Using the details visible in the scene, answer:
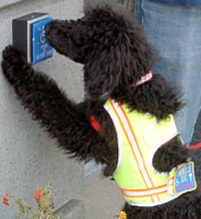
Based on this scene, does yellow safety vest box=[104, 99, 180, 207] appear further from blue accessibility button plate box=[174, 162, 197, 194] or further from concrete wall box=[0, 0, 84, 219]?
concrete wall box=[0, 0, 84, 219]

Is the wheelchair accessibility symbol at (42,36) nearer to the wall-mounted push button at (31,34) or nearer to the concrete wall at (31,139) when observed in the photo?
the wall-mounted push button at (31,34)

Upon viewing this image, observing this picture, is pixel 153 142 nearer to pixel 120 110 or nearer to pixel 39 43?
pixel 120 110

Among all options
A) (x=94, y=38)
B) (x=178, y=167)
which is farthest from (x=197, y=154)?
(x=94, y=38)

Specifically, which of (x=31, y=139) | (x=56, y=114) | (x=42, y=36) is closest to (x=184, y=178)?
(x=56, y=114)

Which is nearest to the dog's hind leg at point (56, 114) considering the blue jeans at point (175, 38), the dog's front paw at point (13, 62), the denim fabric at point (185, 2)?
the dog's front paw at point (13, 62)

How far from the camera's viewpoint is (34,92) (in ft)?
10.0

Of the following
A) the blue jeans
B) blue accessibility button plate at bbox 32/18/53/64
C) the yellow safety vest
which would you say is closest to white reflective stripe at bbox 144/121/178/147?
the yellow safety vest

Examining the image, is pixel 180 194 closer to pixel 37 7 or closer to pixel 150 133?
pixel 150 133

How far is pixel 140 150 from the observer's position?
2.93m

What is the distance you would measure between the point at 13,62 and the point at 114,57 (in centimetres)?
48

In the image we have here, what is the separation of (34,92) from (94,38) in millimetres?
414

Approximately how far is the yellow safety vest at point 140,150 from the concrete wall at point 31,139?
459 mm

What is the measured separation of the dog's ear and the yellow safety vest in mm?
156

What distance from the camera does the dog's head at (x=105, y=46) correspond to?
9.13ft
